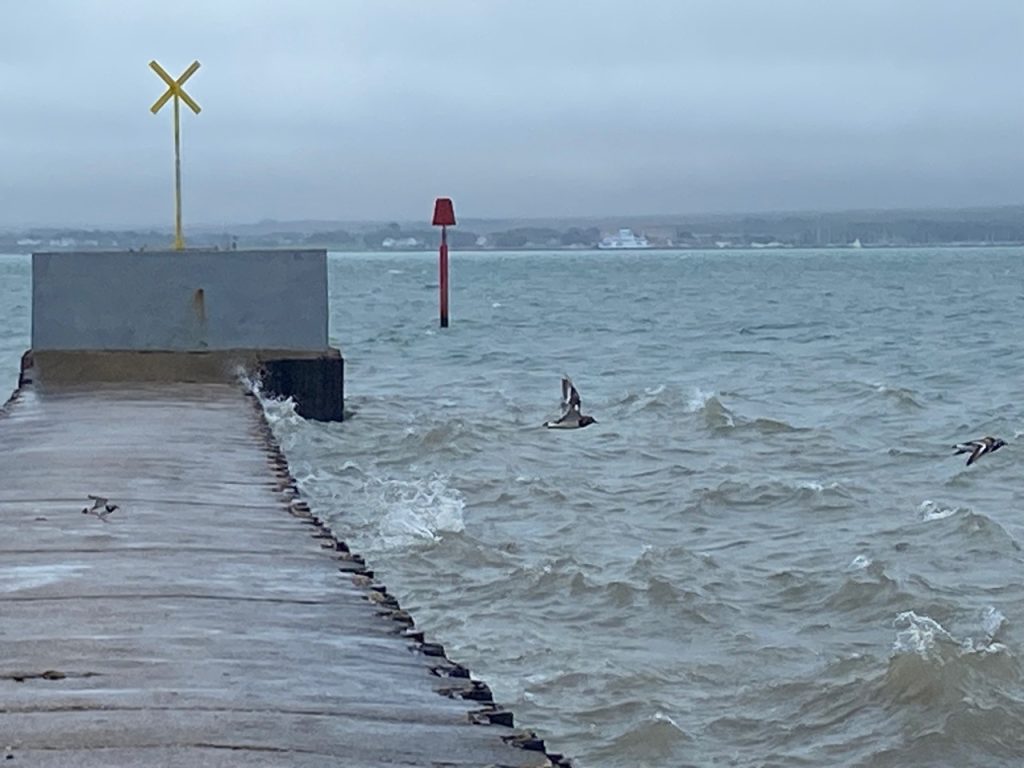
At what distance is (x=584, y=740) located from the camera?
8.06 m

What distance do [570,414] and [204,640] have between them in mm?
12236

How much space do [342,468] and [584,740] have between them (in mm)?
7831

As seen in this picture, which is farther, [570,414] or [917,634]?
[570,414]

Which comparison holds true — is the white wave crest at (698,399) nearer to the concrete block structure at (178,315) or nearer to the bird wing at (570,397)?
the bird wing at (570,397)

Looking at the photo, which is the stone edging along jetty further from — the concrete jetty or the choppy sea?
the choppy sea

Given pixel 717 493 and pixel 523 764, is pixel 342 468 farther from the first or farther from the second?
pixel 523 764

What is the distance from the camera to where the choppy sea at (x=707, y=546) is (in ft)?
27.8

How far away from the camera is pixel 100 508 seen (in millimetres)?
8836

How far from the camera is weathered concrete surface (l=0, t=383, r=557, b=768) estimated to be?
16.3ft

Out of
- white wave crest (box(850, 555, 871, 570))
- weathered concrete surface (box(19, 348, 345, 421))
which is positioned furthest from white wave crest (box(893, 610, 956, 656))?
weathered concrete surface (box(19, 348, 345, 421))

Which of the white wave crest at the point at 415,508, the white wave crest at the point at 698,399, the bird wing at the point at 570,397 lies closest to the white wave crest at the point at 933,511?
the white wave crest at the point at 415,508

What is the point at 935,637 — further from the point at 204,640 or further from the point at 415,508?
the point at 415,508

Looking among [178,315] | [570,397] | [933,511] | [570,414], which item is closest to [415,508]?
[178,315]

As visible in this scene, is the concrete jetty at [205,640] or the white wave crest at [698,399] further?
the white wave crest at [698,399]
